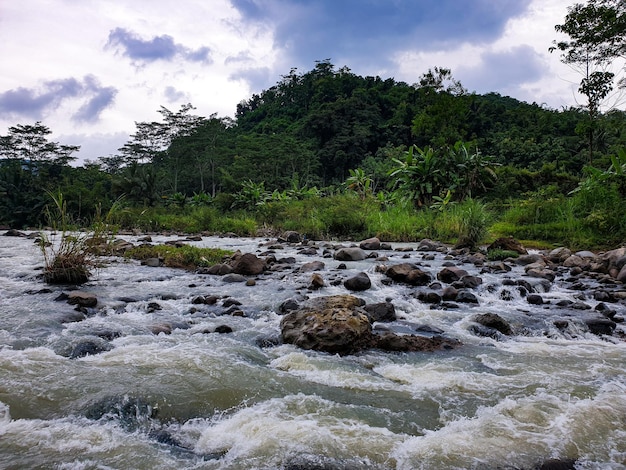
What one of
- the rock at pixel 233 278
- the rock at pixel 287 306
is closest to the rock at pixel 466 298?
the rock at pixel 287 306

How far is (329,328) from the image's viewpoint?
4867 millimetres

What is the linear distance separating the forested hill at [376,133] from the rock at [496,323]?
15659mm

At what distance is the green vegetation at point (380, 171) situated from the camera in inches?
575

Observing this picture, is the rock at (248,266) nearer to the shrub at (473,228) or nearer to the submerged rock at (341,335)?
the submerged rock at (341,335)

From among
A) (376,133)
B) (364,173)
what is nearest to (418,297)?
(364,173)

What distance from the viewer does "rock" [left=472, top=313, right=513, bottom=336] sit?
18.2 feet

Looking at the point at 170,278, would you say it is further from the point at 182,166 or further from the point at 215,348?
the point at 182,166

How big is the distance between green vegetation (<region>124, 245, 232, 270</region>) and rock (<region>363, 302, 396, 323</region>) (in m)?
5.55

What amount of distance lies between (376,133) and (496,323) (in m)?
52.1

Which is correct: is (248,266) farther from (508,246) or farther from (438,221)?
(438,221)

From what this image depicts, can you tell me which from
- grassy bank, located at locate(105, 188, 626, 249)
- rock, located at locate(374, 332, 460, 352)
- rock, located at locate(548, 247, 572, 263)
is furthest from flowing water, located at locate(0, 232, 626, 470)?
grassy bank, located at locate(105, 188, 626, 249)

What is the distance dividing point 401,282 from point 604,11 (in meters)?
13.0

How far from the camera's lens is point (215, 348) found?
4.77 m

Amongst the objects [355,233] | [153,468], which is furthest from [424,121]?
[153,468]
